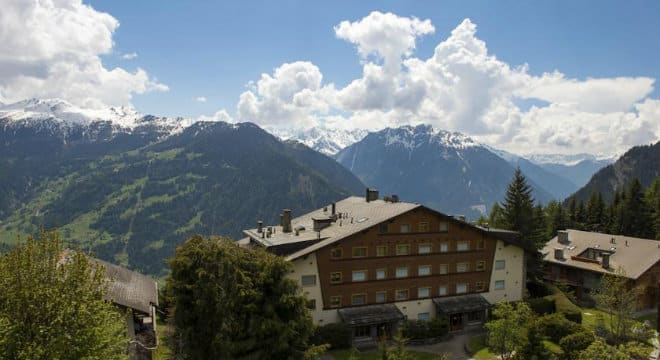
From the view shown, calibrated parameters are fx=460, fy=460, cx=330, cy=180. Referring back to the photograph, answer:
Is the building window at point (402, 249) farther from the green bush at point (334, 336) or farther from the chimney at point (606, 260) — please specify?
the chimney at point (606, 260)

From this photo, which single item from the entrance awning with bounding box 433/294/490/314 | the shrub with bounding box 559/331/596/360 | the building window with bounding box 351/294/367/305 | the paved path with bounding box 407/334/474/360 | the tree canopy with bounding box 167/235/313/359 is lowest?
the paved path with bounding box 407/334/474/360

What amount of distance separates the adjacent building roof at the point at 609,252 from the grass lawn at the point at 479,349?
23.5 m

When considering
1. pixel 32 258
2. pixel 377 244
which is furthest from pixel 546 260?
pixel 32 258

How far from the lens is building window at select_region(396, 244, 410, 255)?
53938mm

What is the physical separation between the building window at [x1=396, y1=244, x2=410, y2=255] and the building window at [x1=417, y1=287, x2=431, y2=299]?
4811 millimetres

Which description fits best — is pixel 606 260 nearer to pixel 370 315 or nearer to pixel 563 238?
pixel 563 238

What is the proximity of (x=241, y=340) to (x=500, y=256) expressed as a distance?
3924 cm

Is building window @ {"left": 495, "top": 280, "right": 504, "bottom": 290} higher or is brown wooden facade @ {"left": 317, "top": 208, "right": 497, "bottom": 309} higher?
brown wooden facade @ {"left": 317, "top": 208, "right": 497, "bottom": 309}

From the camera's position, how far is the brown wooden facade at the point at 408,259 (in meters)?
51.3

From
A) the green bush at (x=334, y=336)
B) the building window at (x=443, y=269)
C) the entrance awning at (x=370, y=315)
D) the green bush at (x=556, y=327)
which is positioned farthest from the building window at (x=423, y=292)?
the green bush at (x=556, y=327)

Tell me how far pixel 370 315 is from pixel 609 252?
40.7 m

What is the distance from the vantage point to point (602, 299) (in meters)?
46.4

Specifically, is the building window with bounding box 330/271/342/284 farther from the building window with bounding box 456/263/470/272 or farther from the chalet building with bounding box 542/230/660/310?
the chalet building with bounding box 542/230/660/310

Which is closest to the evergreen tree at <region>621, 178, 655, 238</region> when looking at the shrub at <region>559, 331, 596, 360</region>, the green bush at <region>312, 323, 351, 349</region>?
the shrub at <region>559, 331, 596, 360</region>
